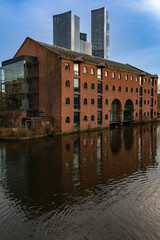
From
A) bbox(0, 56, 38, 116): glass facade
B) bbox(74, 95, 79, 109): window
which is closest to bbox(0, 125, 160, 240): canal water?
bbox(74, 95, 79, 109): window

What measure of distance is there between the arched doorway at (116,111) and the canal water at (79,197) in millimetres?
26030

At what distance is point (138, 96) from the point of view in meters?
50.0

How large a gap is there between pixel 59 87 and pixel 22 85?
21.9 feet

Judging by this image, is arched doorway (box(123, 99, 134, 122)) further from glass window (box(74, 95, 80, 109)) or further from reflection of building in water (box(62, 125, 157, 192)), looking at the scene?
reflection of building in water (box(62, 125, 157, 192))

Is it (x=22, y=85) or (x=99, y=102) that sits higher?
(x=22, y=85)

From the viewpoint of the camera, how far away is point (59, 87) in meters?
31.0

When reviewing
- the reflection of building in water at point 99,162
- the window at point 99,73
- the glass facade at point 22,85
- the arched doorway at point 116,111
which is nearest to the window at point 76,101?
the glass facade at point 22,85

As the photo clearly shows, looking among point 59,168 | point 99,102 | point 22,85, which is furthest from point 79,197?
point 99,102

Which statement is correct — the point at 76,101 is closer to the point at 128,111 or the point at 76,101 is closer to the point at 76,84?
the point at 76,84

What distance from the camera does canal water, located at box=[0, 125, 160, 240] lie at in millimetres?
7328

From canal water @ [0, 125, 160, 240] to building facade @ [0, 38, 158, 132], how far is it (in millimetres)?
15006

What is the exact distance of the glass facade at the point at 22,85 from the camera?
3322 cm

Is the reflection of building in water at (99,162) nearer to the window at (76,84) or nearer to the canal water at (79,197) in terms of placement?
the canal water at (79,197)

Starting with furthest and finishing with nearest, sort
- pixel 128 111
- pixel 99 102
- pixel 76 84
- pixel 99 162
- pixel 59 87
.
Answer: pixel 128 111 < pixel 99 102 < pixel 76 84 < pixel 59 87 < pixel 99 162
